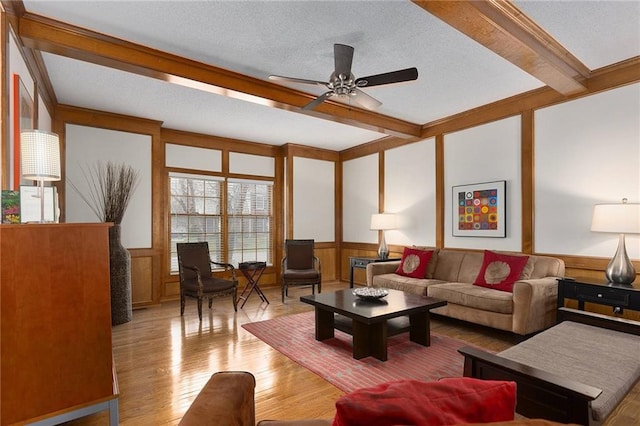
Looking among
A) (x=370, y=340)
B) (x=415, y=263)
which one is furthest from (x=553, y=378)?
(x=415, y=263)

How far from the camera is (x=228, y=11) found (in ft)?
8.04

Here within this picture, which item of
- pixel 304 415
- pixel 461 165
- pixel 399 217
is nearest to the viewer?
pixel 304 415

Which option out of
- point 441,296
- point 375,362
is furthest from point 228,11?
point 441,296

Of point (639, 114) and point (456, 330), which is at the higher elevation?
point (639, 114)

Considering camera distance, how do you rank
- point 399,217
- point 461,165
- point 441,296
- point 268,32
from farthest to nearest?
point 399,217 → point 461,165 → point 441,296 → point 268,32

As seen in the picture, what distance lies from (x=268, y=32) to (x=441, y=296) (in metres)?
3.27

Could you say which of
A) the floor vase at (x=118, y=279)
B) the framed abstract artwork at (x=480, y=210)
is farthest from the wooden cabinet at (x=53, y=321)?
the framed abstract artwork at (x=480, y=210)

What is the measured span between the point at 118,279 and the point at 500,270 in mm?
4478

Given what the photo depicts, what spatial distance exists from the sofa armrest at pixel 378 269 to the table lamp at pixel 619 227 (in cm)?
244

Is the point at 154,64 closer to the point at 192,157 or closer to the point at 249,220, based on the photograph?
the point at 192,157

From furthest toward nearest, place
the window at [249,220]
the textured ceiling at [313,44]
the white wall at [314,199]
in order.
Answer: the white wall at [314,199] < the window at [249,220] < the textured ceiling at [313,44]

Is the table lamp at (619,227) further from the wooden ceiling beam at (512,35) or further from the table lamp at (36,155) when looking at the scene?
the table lamp at (36,155)

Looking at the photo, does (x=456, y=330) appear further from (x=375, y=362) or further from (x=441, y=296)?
(x=375, y=362)

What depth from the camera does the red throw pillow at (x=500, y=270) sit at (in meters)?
3.77
